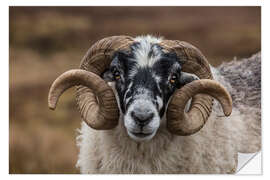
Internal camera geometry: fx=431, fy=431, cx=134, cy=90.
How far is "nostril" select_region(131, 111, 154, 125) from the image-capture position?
322 cm

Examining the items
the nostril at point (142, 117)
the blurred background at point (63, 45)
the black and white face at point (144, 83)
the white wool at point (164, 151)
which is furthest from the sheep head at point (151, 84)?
the blurred background at point (63, 45)

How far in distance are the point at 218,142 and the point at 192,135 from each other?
0.99 ft

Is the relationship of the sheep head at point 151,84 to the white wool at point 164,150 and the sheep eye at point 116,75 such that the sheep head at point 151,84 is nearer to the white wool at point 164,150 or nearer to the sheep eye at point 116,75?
the sheep eye at point 116,75

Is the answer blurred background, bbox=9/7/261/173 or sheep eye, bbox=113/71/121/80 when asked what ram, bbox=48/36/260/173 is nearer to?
sheep eye, bbox=113/71/121/80

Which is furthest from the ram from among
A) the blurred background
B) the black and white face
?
the blurred background

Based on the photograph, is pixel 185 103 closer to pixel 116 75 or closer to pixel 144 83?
pixel 144 83

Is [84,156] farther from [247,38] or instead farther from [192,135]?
[247,38]

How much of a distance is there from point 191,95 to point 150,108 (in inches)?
17.7

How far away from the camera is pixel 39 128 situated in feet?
18.2

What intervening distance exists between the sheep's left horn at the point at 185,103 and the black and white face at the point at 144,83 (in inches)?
4.1

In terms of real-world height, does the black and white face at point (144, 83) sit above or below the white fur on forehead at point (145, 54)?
below

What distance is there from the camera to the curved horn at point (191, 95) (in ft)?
11.6

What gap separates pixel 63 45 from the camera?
5.83 metres
